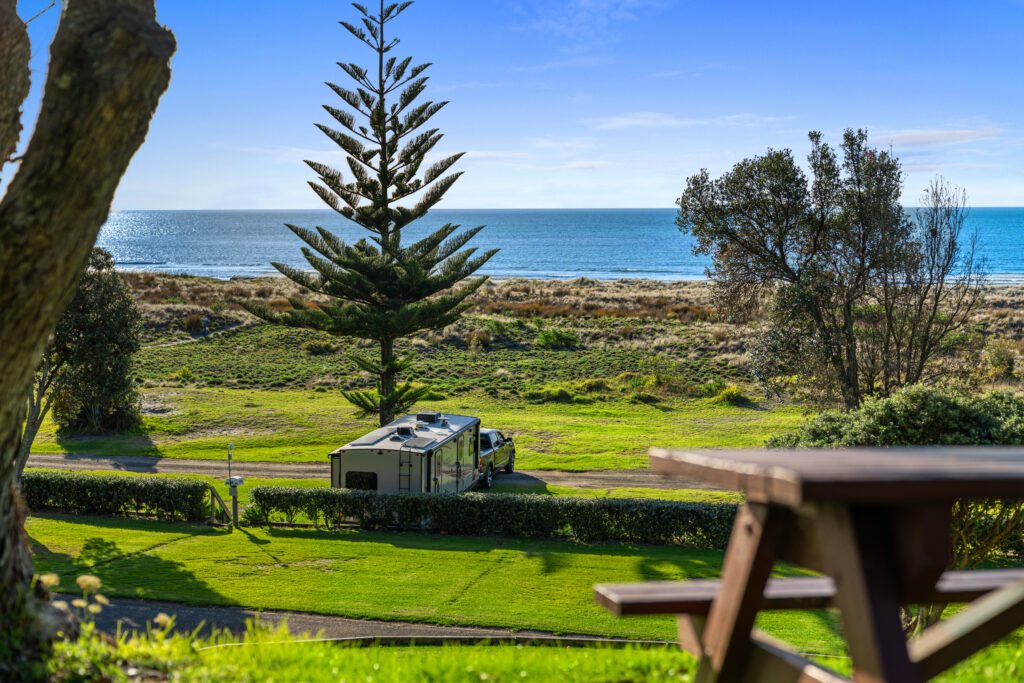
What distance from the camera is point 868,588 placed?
7.13 feet

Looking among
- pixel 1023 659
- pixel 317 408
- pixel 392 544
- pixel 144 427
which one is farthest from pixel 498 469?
pixel 1023 659

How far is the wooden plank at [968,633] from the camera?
290 centimetres

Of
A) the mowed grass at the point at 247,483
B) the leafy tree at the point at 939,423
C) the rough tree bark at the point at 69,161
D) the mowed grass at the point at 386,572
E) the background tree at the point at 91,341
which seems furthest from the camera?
the mowed grass at the point at 247,483

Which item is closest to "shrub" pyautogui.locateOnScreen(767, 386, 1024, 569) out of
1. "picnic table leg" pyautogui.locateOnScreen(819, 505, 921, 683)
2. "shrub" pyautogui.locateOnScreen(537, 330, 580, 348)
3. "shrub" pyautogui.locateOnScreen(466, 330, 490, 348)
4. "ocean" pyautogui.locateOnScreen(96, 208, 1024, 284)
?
"picnic table leg" pyautogui.locateOnScreen(819, 505, 921, 683)

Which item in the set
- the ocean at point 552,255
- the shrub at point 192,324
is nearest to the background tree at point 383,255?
the shrub at point 192,324

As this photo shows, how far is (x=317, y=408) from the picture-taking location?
1236 inches

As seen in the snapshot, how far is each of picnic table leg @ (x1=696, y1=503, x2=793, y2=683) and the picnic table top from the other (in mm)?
97

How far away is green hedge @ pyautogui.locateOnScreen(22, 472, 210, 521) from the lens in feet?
58.4

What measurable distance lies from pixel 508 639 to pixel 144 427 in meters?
23.2

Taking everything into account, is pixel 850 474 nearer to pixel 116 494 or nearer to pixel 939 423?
pixel 939 423

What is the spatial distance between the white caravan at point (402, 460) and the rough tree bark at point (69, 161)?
12947 millimetres

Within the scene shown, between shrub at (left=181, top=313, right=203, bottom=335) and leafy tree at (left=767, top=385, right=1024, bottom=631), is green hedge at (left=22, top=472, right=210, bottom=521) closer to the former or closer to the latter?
leafy tree at (left=767, top=385, right=1024, bottom=631)

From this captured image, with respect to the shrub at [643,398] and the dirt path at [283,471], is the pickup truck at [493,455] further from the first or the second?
the shrub at [643,398]

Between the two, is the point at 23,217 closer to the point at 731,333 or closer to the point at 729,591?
the point at 729,591
